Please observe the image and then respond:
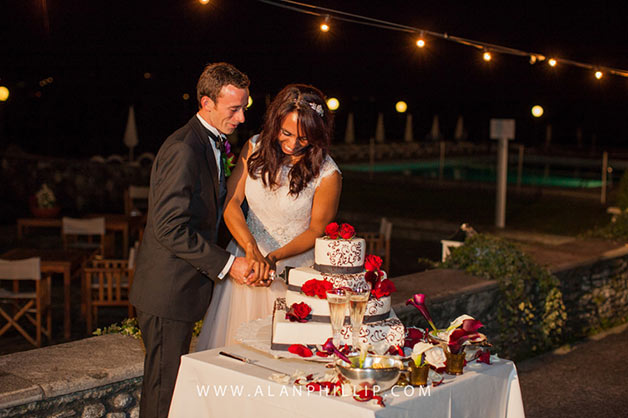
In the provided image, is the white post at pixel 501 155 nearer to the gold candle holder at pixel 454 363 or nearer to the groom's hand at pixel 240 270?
the groom's hand at pixel 240 270

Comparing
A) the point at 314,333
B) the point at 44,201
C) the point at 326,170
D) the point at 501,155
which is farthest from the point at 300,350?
the point at 501,155

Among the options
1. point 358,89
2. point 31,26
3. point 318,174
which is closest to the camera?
point 318,174

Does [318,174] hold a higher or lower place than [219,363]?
higher

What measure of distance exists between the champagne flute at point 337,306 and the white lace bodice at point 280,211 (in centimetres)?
112

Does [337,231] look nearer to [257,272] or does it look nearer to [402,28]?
[257,272]

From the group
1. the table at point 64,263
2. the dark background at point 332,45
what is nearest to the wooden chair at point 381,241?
the dark background at point 332,45

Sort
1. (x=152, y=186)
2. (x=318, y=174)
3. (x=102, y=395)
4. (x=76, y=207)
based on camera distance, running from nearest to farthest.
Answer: (x=152, y=186), (x=102, y=395), (x=318, y=174), (x=76, y=207)

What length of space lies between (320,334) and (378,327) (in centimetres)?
22

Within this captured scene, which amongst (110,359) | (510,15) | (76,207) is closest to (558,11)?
(510,15)

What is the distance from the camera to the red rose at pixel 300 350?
2.81m

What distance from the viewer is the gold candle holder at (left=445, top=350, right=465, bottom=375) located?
111 inches

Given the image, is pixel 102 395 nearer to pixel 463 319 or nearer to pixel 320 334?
pixel 320 334

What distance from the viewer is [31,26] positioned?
6477 mm

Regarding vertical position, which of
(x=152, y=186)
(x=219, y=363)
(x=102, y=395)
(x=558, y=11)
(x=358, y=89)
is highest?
(x=558, y=11)
